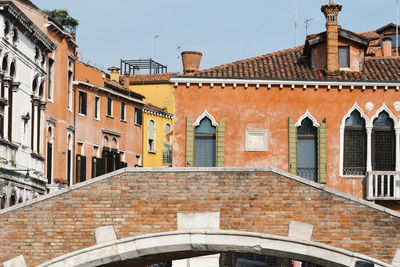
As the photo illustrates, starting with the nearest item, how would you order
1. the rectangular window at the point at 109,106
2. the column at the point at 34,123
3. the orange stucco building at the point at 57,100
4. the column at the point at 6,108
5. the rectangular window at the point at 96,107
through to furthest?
the column at the point at 6,108
the column at the point at 34,123
the orange stucco building at the point at 57,100
the rectangular window at the point at 96,107
the rectangular window at the point at 109,106

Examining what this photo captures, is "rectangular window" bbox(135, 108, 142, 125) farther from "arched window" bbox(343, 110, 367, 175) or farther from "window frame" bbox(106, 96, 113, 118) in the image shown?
"arched window" bbox(343, 110, 367, 175)

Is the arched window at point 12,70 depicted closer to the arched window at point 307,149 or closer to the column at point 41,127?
the column at point 41,127

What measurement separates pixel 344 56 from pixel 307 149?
2772 millimetres

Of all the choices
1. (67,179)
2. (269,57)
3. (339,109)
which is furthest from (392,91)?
(67,179)

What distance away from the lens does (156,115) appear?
45375 millimetres

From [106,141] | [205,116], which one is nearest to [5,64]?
[205,116]

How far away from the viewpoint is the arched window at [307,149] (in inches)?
968

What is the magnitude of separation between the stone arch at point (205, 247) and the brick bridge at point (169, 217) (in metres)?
0.02

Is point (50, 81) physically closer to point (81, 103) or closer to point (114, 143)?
point (81, 103)

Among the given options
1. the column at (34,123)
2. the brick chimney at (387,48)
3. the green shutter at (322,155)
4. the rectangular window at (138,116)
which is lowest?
the green shutter at (322,155)

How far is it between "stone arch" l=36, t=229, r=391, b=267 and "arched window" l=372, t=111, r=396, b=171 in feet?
29.8

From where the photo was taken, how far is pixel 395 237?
15539 millimetres

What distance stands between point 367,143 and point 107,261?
10.3m

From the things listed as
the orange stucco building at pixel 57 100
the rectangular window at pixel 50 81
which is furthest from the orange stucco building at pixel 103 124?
the rectangular window at pixel 50 81
